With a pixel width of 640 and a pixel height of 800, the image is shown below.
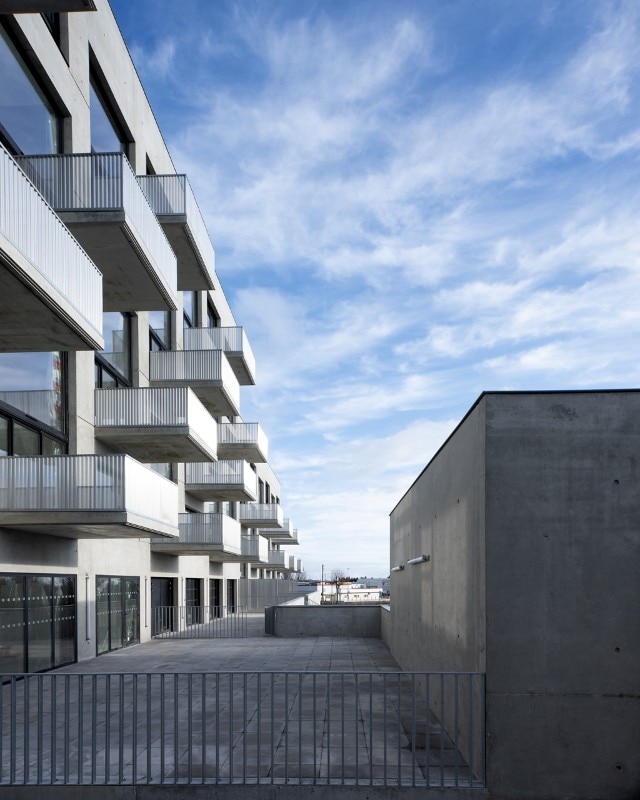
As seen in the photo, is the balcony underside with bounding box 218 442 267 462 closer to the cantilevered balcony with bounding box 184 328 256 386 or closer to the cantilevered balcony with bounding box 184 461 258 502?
the cantilevered balcony with bounding box 184 461 258 502

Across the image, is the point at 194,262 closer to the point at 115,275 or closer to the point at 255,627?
the point at 115,275

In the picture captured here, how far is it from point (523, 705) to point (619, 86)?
7560 mm

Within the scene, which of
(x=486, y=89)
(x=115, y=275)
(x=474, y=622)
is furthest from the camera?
(x=115, y=275)

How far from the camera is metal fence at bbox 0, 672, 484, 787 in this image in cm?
764

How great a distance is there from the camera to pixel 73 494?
15047mm

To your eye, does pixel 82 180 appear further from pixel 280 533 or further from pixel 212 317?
pixel 280 533

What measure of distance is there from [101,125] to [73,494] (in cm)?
934

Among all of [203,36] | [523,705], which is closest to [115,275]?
[203,36]

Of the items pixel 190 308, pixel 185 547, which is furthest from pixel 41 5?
pixel 190 308

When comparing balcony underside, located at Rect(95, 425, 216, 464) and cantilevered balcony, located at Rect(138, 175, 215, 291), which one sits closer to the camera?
balcony underside, located at Rect(95, 425, 216, 464)

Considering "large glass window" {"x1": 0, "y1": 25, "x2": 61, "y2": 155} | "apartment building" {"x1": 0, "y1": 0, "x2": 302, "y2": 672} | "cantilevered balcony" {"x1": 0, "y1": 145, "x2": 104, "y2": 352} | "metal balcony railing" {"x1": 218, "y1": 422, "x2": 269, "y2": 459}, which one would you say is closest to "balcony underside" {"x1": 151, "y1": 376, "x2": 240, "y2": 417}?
"apartment building" {"x1": 0, "y1": 0, "x2": 302, "y2": 672}

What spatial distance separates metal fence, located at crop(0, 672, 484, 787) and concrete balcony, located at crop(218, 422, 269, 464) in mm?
21507

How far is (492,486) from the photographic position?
8000 mm

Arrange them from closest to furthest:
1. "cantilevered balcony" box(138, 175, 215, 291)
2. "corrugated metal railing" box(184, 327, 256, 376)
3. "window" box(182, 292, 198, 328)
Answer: "cantilevered balcony" box(138, 175, 215, 291), "corrugated metal railing" box(184, 327, 256, 376), "window" box(182, 292, 198, 328)
